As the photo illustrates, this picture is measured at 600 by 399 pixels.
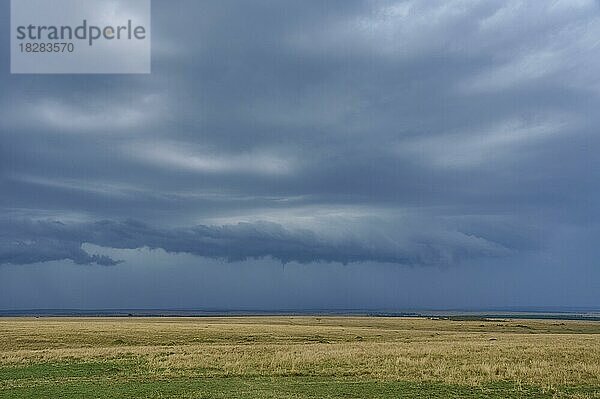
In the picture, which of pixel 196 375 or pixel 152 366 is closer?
pixel 196 375

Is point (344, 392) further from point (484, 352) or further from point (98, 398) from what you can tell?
point (484, 352)

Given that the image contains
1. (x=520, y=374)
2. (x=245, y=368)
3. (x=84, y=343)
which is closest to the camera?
(x=520, y=374)

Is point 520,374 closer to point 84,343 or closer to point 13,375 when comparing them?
point 13,375

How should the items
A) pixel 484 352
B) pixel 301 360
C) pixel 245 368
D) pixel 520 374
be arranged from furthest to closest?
pixel 484 352 < pixel 301 360 < pixel 245 368 < pixel 520 374

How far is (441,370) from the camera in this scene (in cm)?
3403

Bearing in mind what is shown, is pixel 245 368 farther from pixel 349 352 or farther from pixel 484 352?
pixel 484 352

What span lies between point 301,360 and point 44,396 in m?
17.9

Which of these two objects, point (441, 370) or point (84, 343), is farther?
point (84, 343)

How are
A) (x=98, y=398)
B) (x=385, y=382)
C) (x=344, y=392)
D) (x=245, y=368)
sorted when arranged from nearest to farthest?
(x=98, y=398), (x=344, y=392), (x=385, y=382), (x=245, y=368)

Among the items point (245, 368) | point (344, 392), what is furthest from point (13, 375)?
point (344, 392)

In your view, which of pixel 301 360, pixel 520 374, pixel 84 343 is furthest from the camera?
pixel 84 343

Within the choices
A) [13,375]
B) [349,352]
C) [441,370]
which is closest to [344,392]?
[441,370]

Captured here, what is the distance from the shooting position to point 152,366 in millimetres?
36969

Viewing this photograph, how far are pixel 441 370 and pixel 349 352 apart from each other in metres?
11.6
